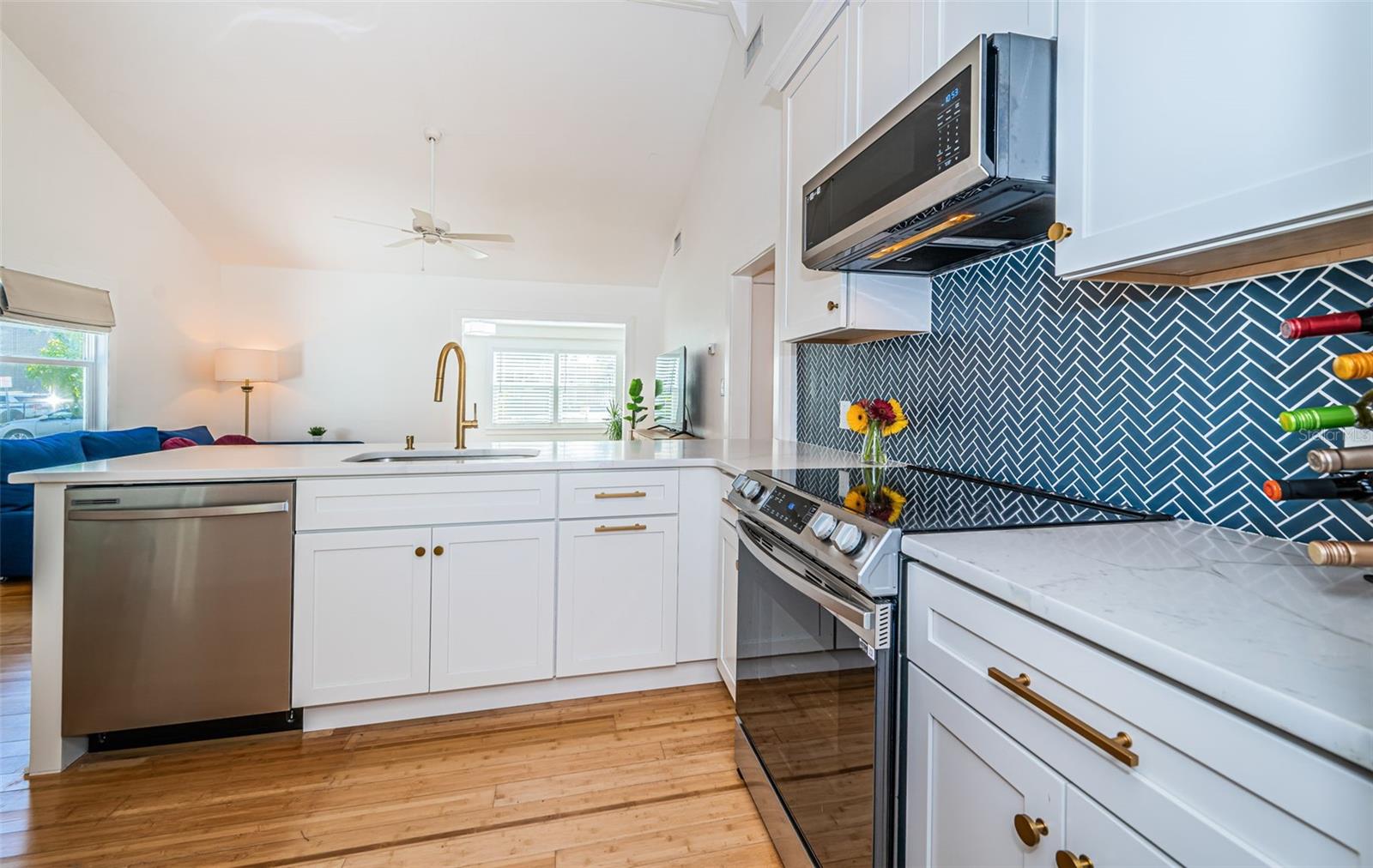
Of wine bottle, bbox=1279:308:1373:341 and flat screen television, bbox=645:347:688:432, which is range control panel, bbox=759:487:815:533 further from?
flat screen television, bbox=645:347:688:432

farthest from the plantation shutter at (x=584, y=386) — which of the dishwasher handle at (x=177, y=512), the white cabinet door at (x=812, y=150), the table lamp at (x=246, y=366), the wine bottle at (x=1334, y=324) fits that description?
the wine bottle at (x=1334, y=324)

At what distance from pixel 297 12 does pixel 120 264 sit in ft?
8.70

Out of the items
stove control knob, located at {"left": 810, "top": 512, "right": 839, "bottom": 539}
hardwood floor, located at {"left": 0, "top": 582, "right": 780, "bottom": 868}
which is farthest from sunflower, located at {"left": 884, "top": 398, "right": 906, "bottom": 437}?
hardwood floor, located at {"left": 0, "top": 582, "right": 780, "bottom": 868}

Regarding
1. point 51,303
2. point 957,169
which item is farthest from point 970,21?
point 51,303

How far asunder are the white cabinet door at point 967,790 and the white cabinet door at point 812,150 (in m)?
1.20

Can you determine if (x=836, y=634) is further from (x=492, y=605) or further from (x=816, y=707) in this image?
(x=492, y=605)

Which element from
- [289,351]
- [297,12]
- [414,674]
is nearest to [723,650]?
[414,674]

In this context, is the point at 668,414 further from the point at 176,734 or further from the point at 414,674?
the point at 176,734

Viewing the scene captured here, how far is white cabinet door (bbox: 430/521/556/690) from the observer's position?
2074 mm

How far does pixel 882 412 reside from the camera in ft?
6.00

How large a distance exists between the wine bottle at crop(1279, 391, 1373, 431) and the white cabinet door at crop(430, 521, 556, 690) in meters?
1.96

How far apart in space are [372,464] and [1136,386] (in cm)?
218

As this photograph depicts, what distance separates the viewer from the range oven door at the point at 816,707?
3.44ft

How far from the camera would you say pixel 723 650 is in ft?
7.46
